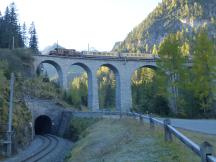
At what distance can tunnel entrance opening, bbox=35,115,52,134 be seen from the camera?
163ft

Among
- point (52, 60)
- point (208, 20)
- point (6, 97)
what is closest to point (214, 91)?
point (6, 97)

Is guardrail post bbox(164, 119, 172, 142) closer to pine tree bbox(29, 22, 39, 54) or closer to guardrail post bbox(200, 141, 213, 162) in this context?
guardrail post bbox(200, 141, 213, 162)

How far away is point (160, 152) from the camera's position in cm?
1088

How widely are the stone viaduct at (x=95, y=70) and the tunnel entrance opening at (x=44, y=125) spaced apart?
6905mm

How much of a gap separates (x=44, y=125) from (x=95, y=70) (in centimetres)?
1272

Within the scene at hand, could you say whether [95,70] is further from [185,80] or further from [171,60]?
[185,80]

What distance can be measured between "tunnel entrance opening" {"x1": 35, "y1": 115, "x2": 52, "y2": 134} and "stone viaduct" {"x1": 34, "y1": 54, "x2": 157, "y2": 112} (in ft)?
22.7

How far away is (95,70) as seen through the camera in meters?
57.7

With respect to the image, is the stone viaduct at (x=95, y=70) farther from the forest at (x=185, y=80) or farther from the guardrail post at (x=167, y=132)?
the guardrail post at (x=167, y=132)

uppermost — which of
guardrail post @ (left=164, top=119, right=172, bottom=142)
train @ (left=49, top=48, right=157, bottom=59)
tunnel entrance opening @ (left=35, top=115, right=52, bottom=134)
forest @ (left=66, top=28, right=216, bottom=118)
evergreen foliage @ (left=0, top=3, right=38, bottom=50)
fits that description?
evergreen foliage @ (left=0, top=3, right=38, bottom=50)

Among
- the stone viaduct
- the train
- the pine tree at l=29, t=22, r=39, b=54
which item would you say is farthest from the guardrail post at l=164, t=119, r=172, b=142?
the pine tree at l=29, t=22, r=39, b=54

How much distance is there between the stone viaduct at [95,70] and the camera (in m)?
55.1

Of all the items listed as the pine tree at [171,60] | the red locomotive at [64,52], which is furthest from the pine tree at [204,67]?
the red locomotive at [64,52]

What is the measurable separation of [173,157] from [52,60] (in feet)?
158
